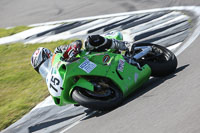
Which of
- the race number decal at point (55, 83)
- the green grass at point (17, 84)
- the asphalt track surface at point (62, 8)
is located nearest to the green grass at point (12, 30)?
the asphalt track surface at point (62, 8)

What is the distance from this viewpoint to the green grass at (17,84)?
21.6 feet

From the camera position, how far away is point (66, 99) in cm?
510

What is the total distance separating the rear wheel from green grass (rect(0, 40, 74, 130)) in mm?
1817

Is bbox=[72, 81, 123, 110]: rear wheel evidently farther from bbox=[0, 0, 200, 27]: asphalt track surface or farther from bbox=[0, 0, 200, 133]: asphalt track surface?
bbox=[0, 0, 200, 27]: asphalt track surface

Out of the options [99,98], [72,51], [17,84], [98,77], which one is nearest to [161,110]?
[99,98]

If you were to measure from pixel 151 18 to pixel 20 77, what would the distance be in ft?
14.2

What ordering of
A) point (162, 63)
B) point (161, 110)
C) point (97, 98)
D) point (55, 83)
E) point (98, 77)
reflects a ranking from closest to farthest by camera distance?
point (161, 110) → point (97, 98) → point (55, 83) → point (98, 77) → point (162, 63)

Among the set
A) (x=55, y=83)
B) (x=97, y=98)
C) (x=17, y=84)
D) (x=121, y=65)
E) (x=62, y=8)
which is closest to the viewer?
(x=97, y=98)

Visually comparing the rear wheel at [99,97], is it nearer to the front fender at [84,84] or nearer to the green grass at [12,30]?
the front fender at [84,84]

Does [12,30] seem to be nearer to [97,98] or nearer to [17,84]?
[17,84]

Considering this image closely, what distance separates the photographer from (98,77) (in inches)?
204

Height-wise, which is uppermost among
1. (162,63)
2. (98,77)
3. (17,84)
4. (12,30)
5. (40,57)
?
(40,57)

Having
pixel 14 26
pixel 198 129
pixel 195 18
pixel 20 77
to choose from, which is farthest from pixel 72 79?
pixel 14 26

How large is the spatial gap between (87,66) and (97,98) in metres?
0.50
